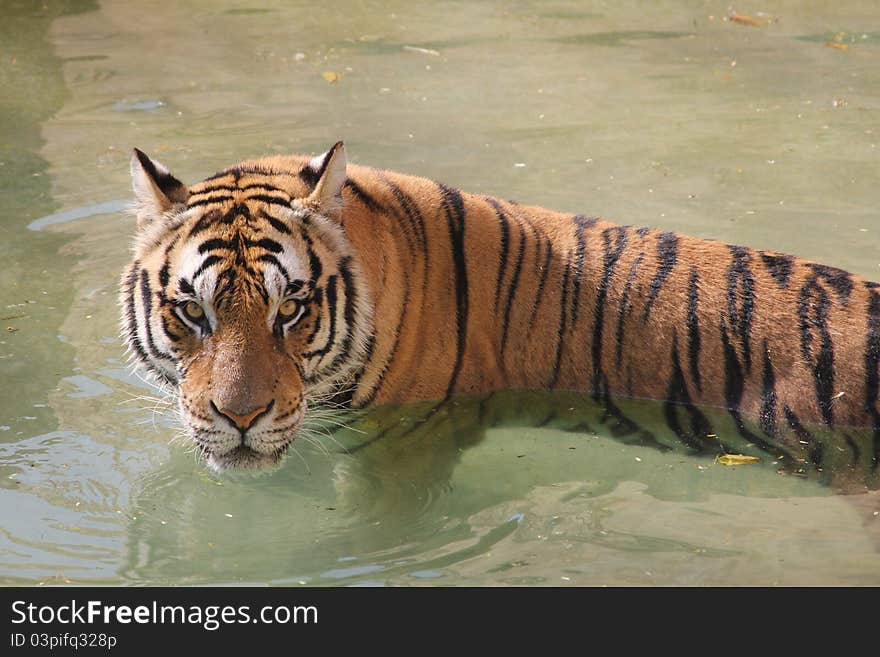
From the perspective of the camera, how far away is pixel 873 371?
3617mm

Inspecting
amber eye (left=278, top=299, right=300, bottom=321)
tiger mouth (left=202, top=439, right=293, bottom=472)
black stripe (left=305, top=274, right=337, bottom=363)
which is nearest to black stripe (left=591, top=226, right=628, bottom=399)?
black stripe (left=305, top=274, right=337, bottom=363)

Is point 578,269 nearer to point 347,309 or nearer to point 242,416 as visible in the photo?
point 347,309

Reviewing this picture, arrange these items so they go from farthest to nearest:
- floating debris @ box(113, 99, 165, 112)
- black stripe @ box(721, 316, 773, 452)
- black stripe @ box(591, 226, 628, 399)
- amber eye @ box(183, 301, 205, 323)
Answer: floating debris @ box(113, 99, 165, 112), black stripe @ box(591, 226, 628, 399), black stripe @ box(721, 316, 773, 452), amber eye @ box(183, 301, 205, 323)

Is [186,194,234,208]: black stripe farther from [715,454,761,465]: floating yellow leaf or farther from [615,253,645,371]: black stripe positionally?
[715,454,761,465]: floating yellow leaf

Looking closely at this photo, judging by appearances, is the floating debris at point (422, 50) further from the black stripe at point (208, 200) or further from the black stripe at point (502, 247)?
the black stripe at point (208, 200)

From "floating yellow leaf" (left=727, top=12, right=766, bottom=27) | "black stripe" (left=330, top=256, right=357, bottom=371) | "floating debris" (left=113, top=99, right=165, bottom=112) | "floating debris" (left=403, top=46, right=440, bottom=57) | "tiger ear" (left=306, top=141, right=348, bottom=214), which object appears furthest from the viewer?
"floating yellow leaf" (left=727, top=12, right=766, bottom=27)

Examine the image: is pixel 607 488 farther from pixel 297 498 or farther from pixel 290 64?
pixel 290 64

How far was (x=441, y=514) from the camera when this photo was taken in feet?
11.2

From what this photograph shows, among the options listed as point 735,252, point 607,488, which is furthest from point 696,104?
point 607,488

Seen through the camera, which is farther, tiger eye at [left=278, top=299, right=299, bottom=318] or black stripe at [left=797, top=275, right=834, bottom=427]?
black stripe at [left=797, top=275, right=834, bottom=427]

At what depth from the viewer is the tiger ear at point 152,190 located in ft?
11.0

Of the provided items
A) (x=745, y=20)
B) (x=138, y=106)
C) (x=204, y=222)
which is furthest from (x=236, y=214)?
(x=745, y=20)

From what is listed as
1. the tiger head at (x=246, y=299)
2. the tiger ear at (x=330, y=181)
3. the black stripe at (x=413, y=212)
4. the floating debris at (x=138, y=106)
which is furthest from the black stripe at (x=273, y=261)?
the floating debris at (x=138, y=106)

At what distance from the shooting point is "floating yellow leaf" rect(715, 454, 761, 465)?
3705mm
